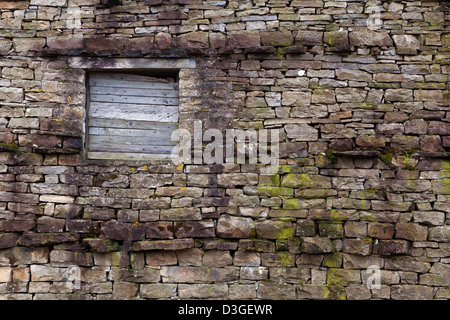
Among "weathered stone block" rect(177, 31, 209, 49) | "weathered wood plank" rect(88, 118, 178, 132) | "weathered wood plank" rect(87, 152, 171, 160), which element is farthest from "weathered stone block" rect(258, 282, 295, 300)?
"weathered stone block" rect(177, 31, 209, 49)

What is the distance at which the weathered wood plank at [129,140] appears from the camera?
13.4ft

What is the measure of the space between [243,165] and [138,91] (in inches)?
60.4

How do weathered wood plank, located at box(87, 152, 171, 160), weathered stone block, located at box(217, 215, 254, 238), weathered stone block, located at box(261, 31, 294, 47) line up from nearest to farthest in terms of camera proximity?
1. weathered stone block, located at box(217, 215, 254, 238)
2. weathered stone block, located at box(261, 31, 294, 47)
3. weathered wood plank, located at box(87, 152, 171, 160)

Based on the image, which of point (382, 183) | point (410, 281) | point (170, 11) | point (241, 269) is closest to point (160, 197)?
point (241, 269)

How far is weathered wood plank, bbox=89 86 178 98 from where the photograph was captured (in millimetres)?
4102

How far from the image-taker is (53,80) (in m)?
3.97

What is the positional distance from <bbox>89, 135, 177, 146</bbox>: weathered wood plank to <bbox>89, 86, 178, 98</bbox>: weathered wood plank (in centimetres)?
51

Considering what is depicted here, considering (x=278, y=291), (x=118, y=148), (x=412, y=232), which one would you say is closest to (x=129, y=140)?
(x=118, y=148)

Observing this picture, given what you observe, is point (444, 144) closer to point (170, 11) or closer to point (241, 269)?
point (241, 269)

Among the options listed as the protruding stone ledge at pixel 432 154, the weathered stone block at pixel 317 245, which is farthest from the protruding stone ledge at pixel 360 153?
the weathered stone block at pixel 317 245

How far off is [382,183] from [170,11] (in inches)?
121

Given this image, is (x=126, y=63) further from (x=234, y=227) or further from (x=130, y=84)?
(x=234, y=227)

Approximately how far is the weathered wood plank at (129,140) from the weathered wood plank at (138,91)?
51cm

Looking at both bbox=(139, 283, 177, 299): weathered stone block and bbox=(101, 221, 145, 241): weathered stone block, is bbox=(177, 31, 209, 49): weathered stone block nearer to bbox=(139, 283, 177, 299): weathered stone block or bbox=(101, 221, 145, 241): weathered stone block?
bbox=(101, 221, 145, 241): weathered stone block
